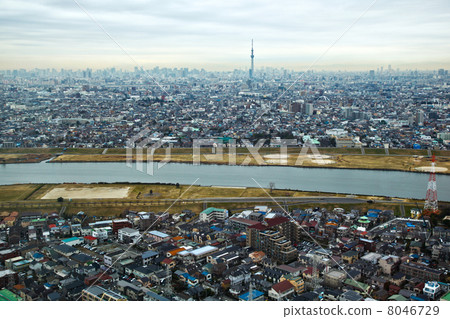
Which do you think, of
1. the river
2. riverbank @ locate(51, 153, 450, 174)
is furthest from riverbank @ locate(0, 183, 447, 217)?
riverbank @ locate(51, 153, 450, 174)

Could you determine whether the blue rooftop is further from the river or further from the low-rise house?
the river

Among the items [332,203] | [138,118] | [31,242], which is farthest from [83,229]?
[138,118]

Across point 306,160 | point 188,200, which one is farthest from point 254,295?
point 306,160

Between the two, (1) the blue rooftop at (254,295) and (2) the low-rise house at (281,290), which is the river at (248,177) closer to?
(2) the low-rise house at (281,290)

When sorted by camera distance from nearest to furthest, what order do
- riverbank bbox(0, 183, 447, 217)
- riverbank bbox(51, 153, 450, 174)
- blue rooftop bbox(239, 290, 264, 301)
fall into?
1. blue rooftop bbox(239, 290, 264, 301)
2. riverbank bbox(0, 183, 447, 217)
3. riverbank bbox(51, 153, 450, 174)

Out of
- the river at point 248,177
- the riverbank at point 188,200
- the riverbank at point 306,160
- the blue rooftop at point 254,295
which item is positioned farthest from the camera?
the riverbank at point 306,160

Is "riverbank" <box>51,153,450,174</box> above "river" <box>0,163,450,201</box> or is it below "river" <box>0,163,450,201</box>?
above

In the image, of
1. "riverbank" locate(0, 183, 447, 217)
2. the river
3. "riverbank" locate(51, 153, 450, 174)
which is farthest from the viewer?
"riverbank" locate(51, 153, 450, 174)

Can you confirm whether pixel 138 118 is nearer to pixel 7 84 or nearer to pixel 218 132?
pixel 218 132

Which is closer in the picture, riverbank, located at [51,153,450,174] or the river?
the river

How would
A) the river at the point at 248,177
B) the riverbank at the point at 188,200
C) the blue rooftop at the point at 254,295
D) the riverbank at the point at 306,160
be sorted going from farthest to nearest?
the riverbank at the point at 306,160
the river at the point at 248,177
the riverbank at the point at 188,200
the blue rooftop at the point at 254,295

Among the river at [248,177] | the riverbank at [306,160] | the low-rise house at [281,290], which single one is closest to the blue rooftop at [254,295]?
the low-rise house at [281,290]
